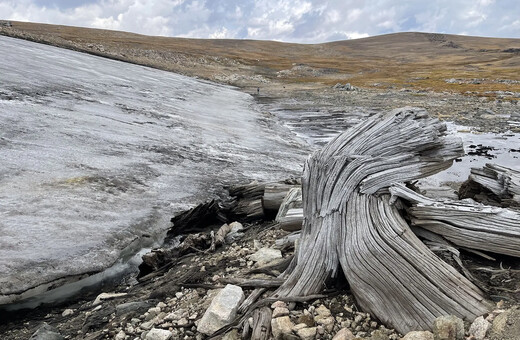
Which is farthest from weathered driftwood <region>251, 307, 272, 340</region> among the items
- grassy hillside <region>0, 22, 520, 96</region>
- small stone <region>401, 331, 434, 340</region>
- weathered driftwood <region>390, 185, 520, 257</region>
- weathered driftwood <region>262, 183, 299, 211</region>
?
grassy hillside <region>0, 22, 520, 96</region>

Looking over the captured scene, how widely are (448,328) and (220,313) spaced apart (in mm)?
2165

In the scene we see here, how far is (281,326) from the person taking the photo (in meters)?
3.92

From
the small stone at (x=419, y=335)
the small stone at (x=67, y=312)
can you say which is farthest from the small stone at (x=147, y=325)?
the small stone at (x=419, y=335)

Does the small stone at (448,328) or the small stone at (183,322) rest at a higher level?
the small stone at (448,328)

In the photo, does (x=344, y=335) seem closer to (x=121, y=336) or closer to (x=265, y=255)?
(x=265, y=255)

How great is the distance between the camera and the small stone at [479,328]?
3.33 meters

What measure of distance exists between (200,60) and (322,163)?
73.3 meters

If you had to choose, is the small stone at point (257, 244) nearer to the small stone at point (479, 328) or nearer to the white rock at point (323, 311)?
the white rock at point (323, 311)

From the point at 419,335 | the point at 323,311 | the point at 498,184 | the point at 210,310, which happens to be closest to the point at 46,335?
the point at 210,310

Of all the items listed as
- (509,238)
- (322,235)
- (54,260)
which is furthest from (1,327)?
(509,238)

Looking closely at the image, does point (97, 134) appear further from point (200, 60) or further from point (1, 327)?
point (200, 60)

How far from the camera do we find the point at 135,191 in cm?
975

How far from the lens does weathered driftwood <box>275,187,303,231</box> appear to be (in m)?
6.32

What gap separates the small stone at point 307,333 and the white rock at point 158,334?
57.2 inches
